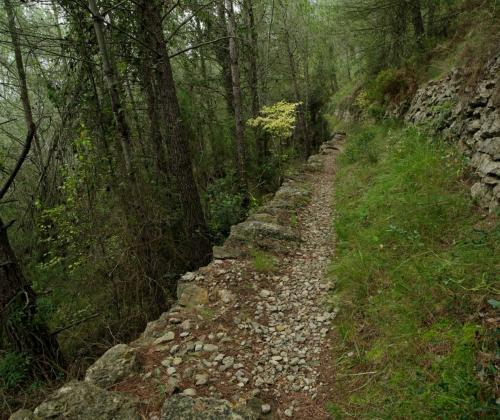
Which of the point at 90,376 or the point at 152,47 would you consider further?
the point at 152,47

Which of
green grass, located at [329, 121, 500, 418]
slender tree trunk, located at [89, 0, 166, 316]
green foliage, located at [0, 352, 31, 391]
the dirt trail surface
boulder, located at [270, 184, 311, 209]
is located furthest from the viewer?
boulder, located at [270, 184, 311, 209]

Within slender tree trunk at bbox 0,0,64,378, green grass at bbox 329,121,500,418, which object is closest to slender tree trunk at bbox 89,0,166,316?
slender tree trunk at bbox 0,0,64,378

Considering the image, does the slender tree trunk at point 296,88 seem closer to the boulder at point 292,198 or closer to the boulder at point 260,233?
the boulder at point 292,198

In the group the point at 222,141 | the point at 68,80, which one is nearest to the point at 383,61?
the point at 222,141

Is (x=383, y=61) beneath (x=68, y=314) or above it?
above

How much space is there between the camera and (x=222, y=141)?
10992 mm

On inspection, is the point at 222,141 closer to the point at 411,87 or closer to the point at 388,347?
the point at 411,87

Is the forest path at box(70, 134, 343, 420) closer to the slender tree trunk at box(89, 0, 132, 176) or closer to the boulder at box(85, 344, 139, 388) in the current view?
the boulder at box(85, 344, 139, 388)

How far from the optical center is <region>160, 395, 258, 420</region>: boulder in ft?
7.30

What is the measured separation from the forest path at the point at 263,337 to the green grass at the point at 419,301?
8.7 inches

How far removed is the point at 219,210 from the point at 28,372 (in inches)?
172

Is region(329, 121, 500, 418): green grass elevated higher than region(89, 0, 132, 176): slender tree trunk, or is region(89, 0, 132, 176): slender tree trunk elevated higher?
region(89, 0, 132, 176): slender tree trunk

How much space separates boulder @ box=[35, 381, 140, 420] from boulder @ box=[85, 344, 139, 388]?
0.44 feet

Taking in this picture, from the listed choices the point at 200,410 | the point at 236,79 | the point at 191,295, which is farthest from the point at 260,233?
the point at 236,79
